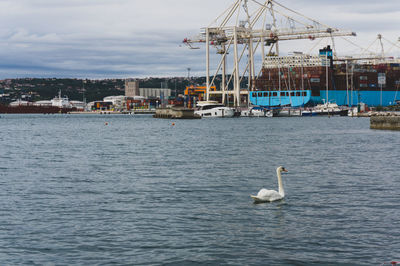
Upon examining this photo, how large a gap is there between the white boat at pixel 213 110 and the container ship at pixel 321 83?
1558 cm

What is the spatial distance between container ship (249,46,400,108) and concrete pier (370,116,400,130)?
66.8 metres

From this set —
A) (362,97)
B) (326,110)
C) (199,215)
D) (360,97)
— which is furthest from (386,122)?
(362,97)

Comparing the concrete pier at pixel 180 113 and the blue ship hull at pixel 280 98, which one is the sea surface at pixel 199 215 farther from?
the blue ship hull at pixel 280 98

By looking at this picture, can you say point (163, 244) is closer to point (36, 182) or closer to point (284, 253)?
point (284, 253)

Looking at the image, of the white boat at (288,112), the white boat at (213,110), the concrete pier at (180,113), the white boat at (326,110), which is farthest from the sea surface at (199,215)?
the white boat at (288,112)

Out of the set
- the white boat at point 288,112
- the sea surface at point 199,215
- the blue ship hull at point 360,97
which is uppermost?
the blue ship hull at point 360,97

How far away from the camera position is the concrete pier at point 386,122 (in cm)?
5794

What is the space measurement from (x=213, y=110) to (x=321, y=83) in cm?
2904

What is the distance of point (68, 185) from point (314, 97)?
11718 cm

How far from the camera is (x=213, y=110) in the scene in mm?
127500

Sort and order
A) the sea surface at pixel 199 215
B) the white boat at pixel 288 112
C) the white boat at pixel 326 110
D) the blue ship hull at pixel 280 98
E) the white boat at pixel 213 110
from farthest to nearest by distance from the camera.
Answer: the blue ship hull at pixel 280 98 → the white boat at pixel 288 112 → the white boat at pixel 213 110 → the white boat at pixel 326 110 → the sea surface at pixel 199 215

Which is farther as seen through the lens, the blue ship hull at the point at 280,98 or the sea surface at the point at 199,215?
the blue ship hull at the point at 280,98

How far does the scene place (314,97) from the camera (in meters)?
134

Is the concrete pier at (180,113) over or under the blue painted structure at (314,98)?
under
